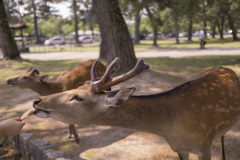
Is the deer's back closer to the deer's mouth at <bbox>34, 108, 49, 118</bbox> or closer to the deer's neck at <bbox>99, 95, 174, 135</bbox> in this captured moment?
the deer's neck at <bbox>99, 95, 174, 135</bbox>

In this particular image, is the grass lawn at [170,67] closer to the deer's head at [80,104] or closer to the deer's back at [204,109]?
the deer's back at [204,109]

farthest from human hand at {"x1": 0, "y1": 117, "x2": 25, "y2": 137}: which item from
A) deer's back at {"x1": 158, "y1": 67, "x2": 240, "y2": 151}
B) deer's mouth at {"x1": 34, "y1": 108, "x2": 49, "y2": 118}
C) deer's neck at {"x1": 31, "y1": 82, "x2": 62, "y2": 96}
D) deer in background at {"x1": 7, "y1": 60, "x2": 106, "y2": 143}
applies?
deer's neck at {"x1": 31, "y1": 82, "x2": 62, "y2": 96}

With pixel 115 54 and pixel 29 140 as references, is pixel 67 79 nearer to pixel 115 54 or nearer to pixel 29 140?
pixel 29 140

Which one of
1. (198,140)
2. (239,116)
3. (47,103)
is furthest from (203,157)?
(47,103)

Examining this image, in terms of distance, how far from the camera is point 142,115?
9.02 ft

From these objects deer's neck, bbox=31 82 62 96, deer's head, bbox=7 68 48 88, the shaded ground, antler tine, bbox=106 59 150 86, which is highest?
antler tine, bbox=106 59 150 86

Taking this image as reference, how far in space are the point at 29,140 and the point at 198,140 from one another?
3386 millimetres

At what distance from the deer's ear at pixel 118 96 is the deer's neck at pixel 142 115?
175 millimetres

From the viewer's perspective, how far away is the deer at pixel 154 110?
259 cm

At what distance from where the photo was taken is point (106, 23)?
30.1 feet

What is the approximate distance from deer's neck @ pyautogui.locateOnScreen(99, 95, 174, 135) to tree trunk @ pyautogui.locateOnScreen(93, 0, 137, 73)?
6.43 m

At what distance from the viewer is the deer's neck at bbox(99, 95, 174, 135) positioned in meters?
2.70

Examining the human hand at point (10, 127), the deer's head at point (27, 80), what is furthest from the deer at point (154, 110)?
the deer's head at point (27, 80)

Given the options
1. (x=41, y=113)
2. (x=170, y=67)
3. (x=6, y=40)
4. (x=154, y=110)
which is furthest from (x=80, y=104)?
(x=6, y=40)
